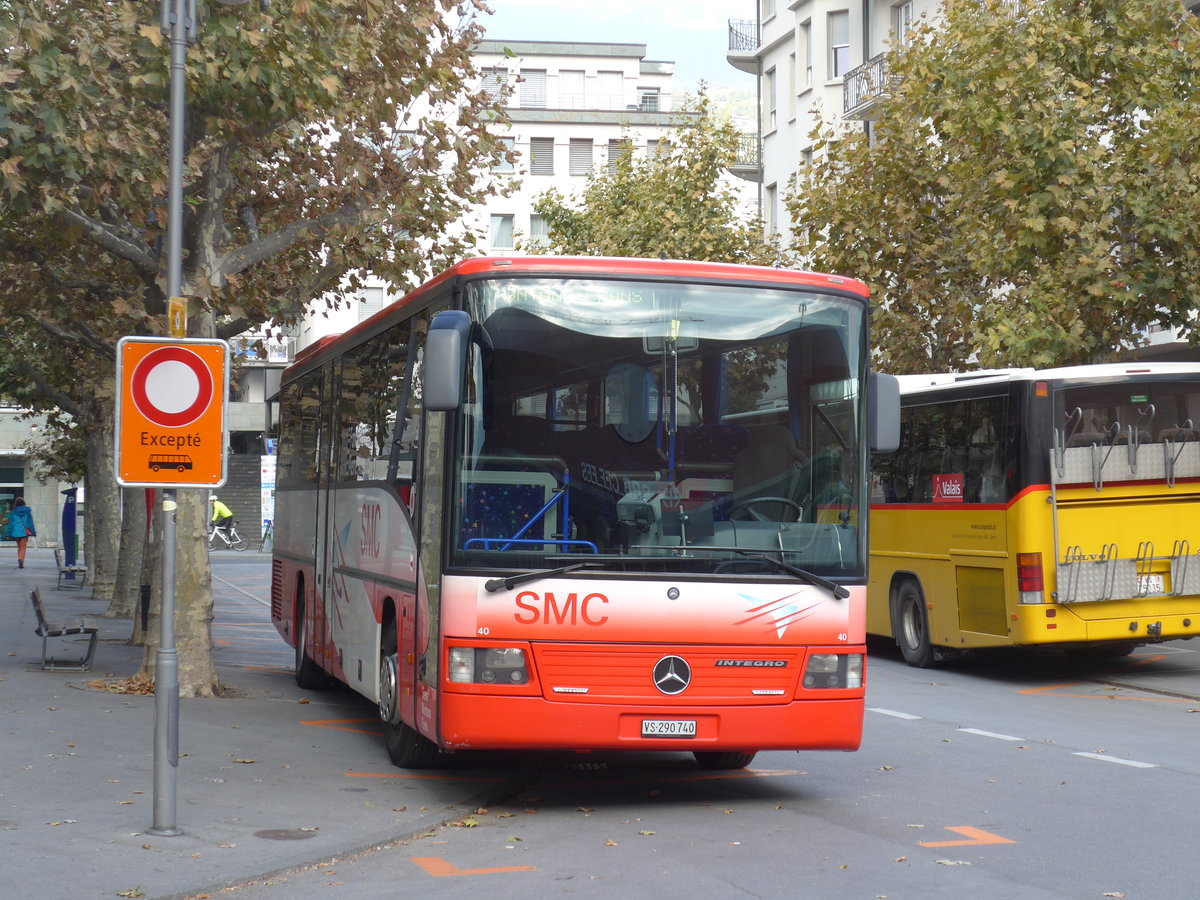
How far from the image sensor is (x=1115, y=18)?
75.5 feet

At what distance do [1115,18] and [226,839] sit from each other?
18715mm

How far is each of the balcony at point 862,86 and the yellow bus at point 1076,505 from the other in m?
23.1

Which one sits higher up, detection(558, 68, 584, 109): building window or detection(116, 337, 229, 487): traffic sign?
detection(558, 68, 584, 109): building window

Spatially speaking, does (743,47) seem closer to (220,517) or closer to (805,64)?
(805,64)

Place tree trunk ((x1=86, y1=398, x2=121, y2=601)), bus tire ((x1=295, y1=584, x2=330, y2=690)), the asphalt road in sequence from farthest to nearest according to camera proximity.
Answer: tree trunk ((x1=86, y1=398, x2=121, y2=601)) < bus tire ((x1=295, y1=584, x2=330, y2=690)) < the asphalt road

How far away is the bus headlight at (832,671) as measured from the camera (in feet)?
31.1

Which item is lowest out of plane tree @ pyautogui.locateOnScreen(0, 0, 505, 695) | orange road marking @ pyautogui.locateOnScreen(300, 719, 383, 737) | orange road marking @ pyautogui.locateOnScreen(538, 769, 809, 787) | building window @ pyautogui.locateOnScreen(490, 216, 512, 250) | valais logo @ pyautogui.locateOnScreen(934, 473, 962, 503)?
orange road marking @ pyautogui.locateOnScreen(538, 769, 809, 787)

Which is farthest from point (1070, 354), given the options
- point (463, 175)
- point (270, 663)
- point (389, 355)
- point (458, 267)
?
point (458, 267)

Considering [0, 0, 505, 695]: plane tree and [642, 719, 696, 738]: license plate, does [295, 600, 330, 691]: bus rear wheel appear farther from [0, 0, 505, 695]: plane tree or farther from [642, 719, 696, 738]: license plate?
[642, 719, 696, 738]: license plate

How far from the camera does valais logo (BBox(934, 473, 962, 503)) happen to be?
18.0 metres

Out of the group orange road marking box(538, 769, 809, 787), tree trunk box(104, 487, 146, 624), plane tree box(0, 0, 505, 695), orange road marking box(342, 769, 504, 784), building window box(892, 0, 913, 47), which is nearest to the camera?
orange road marking box(342, 769, 504, 784)

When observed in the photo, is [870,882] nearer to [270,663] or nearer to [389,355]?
[389,355]

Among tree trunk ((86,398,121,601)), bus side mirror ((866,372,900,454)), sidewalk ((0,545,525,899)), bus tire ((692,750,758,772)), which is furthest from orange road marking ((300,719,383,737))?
tree trunk ((86,398,121,601))

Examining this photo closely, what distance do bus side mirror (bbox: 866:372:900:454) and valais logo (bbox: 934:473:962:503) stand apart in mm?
8332
